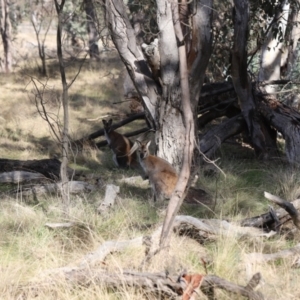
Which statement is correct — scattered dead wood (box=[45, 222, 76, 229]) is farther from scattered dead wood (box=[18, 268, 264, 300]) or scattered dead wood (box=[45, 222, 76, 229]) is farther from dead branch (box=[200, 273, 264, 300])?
dead branch (box=[200, 273, 264, 300])

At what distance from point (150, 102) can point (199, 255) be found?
375 cm

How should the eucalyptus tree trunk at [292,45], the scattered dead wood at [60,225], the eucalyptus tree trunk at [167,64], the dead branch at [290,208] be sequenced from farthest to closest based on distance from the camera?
the eucalyptus tree trunk at [292,45], the eucalyptus tree trunk at [167,64], the scattered dead wood at [60,225], the dead branch at [290,208]

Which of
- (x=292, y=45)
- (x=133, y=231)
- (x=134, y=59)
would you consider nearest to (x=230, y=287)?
(x=133, y=231)

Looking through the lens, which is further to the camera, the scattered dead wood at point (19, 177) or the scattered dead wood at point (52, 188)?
the scattered dead wood at point (19, 177)

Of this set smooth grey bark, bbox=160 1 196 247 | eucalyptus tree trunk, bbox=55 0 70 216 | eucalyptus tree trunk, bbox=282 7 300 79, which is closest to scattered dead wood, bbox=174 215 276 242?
smooth grey bark, bbox=160 1 196 247

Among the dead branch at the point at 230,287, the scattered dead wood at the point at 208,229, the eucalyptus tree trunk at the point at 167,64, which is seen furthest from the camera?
the eucalyptus tree trunk at the point at 167,64

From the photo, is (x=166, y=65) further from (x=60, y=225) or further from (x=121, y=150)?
(x=121, y=150)

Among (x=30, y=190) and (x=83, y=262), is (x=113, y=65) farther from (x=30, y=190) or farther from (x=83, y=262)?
(x=83, y=262)

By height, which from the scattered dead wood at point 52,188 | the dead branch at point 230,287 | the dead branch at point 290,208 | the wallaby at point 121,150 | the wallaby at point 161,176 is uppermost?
the dead branch at point 290,208

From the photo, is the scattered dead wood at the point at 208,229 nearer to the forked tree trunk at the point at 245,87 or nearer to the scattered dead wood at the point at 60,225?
the scattered dead wood at the point at 60,225

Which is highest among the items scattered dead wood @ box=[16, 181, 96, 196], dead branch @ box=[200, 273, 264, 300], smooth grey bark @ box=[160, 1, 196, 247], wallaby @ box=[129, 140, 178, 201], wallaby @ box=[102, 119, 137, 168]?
smooth grey bark @ box=[160, 1, 196, 247]

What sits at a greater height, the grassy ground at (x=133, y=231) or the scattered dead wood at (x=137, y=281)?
the scattered dead wood at (x=137, y=281)

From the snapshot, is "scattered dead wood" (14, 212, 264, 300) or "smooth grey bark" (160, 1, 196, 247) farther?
"smooth grey bark" (160, 1, 196, 247)

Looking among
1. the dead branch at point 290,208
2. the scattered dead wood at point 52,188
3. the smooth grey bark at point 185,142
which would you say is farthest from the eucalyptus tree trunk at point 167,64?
the smooth grey bark at point 185,142
